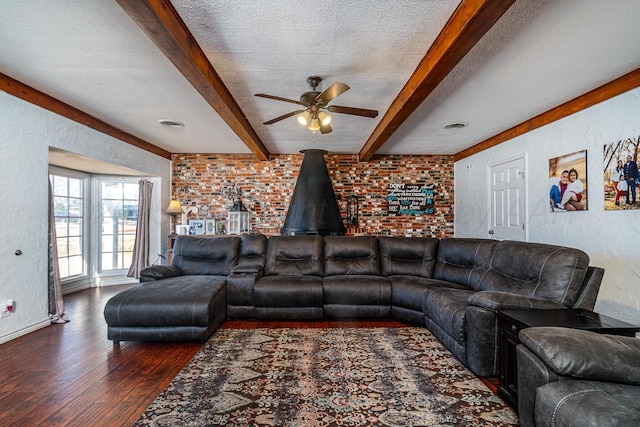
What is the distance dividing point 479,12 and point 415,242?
2861 mm

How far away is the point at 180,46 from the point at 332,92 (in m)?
1.18

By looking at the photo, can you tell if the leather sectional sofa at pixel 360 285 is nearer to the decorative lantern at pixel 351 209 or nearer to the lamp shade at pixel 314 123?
the lamp shade at pixel 314 123

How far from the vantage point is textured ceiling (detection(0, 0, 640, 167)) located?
2.01 metres

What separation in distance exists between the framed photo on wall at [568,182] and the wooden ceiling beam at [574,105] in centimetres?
49

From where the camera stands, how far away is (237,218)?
18.6ft

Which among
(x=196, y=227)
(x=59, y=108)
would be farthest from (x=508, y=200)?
(x=59, y=108)

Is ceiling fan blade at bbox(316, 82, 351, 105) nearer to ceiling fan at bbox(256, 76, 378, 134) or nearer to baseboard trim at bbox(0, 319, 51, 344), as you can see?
ceiling fan at bbox(256, 76, 378, 134)

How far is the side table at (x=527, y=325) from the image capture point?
182 cm

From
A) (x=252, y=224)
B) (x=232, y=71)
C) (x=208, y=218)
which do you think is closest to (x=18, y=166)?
(x=232, y=71)

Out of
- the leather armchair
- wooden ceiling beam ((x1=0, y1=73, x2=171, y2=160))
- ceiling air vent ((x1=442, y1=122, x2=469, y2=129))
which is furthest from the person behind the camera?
ceiling air vent ((x1=442, y1=122, x2=469, y2=129))

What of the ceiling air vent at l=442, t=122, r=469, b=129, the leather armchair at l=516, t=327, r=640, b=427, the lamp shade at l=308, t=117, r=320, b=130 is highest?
the ceiling air vent at l=442, t=122, r=469, b=129

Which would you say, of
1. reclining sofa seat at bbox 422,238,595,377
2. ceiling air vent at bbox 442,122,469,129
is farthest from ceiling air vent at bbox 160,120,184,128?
reclining sofa seat at bbox 422,238,595,377

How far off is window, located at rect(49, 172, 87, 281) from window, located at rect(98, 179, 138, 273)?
29cm

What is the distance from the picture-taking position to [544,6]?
195 cm
